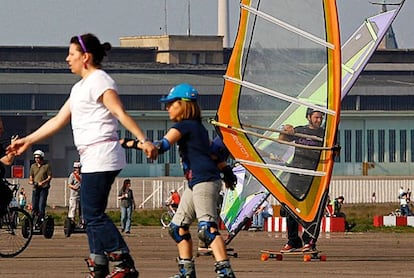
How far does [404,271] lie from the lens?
14414mm

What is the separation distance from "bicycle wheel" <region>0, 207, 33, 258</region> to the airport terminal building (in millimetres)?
45447

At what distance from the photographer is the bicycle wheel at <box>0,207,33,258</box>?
17.2 m

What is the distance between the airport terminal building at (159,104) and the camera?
235ft

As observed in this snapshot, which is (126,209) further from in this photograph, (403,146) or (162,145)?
(403,146)

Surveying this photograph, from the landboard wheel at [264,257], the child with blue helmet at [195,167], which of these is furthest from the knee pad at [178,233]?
the landboard wheel at [264,257]

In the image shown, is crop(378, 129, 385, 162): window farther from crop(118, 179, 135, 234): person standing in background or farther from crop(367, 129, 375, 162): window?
crop(118, 179, 135, 234): person standing in background

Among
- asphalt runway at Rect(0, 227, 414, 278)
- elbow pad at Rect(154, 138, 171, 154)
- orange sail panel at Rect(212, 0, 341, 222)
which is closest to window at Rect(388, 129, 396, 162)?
asphalt runway at Rect(0, 227, 414, 278)

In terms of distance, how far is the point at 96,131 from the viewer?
33.2 feet

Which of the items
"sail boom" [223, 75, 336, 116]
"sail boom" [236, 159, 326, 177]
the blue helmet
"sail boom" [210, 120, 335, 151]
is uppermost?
"sail boom" [223, 75, 336, 116]

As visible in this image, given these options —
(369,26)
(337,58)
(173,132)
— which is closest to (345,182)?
(369,26)

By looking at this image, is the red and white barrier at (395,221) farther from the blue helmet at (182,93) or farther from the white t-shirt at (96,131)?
the white t-shirt at (96,131)

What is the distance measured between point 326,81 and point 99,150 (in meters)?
7.75

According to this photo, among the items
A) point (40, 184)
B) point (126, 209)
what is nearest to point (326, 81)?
point (40, 184)

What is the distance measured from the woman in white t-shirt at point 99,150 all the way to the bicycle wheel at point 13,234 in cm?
692
